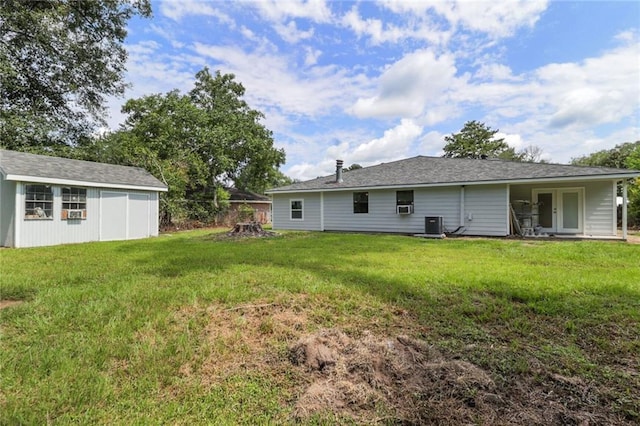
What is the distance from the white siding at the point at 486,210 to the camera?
1160cm

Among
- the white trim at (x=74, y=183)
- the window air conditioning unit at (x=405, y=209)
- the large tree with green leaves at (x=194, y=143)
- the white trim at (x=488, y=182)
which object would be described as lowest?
the window air conditioning unit at (x=405, y=209)

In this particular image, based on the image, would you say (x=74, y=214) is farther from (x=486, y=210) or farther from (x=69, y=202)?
(x=486, y=210)

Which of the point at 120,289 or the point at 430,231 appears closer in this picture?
the point at 120,289

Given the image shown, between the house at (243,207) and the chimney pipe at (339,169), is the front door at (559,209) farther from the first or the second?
the house at (243,207)

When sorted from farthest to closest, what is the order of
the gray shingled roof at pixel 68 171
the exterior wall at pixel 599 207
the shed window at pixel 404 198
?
1. the shed window at pixel 404 198
2. the exterior wall at pixel 599 207
3. the gray shingled roof at pixel 68 171

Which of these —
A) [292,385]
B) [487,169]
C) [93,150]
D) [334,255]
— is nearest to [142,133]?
[93,150]

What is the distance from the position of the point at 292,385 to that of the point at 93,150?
23269mm

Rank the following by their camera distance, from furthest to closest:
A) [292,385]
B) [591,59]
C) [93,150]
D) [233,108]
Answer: [233,108] < [93,150] < [591,59] < [292,385]

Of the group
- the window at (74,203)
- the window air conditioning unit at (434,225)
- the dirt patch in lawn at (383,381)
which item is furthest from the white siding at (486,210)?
the window at (74,203)

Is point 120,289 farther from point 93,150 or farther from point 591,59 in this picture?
point 93,150

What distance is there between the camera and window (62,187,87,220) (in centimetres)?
1068

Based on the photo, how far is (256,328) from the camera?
3.10 m

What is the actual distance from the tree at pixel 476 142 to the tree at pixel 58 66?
3005 cm

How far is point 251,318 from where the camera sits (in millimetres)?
3326
